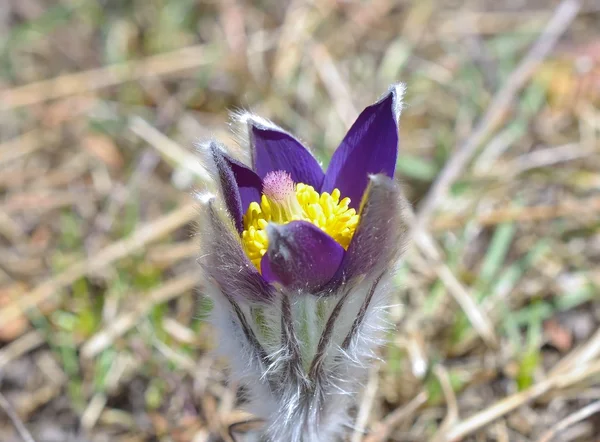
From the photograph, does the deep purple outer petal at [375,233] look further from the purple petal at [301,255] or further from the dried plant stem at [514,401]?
the dried plant stem at [514,401]

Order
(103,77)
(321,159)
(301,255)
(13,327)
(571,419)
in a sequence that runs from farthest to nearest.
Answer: (103,77), (321,159), (13,327), (571,419), (301,255)

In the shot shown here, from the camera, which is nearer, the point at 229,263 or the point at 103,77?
the point at 229,263

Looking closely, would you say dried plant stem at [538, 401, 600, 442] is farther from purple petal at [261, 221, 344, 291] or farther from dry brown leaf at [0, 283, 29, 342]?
dry brown leaf at [0, 283, 29, 342]

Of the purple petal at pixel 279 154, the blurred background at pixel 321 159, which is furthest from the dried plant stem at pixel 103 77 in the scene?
the purple petal at pixel 279 154

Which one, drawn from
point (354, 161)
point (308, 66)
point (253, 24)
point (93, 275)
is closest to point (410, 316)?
point (354, 161)

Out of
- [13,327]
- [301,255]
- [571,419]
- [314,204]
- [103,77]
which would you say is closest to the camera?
[301,255]

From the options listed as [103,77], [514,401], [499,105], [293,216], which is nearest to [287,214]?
[293,216]

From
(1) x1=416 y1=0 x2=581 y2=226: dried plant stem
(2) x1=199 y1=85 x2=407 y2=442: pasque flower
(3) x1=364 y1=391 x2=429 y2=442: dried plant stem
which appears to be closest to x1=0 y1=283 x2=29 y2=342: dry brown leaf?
(2) x1=199 y1=85 x2=407 y2=442: pasque flower

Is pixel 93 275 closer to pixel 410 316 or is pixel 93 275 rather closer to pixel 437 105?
pixel 410 316

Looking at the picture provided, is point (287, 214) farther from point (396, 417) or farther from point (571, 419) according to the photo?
point (571, 419)
